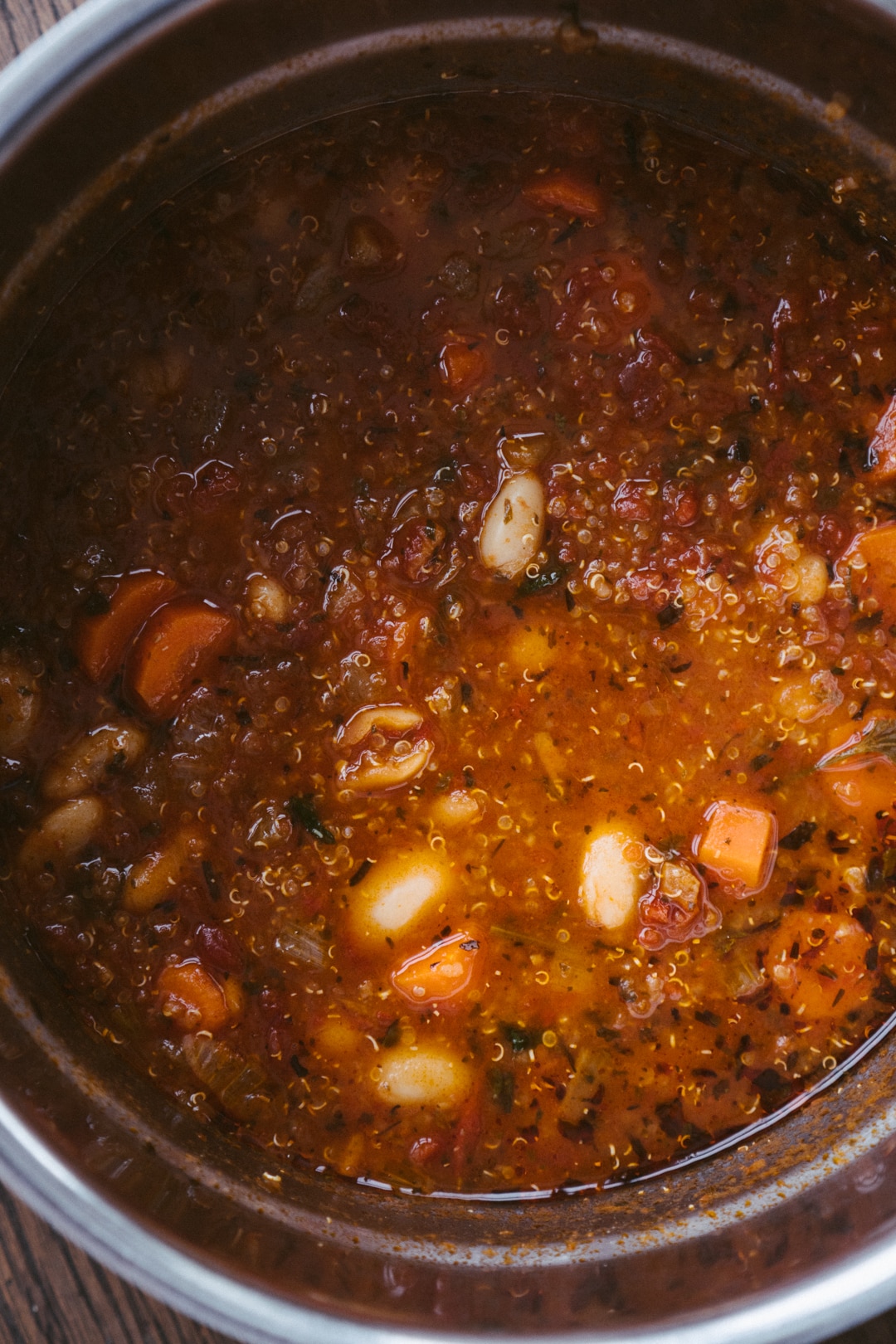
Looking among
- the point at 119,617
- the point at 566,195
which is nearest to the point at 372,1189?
the point at 119,617

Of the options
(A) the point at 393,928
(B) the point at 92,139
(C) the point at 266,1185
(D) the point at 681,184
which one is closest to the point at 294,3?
(B) the point at 92,139

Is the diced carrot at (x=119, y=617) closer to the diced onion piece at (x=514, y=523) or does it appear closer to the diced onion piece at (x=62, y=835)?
the diced onion piece at (x=62, y=835)

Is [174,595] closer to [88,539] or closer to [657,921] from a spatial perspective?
[88,539]

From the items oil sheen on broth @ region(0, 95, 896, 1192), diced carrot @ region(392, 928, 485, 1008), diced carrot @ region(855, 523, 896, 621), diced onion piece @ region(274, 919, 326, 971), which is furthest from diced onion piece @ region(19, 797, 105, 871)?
diced carrot @ region(855, 523, 896, 621)

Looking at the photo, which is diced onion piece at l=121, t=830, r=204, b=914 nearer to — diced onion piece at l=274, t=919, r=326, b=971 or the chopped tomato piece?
diced onion piece at l=274, t=919, r=326, b=971

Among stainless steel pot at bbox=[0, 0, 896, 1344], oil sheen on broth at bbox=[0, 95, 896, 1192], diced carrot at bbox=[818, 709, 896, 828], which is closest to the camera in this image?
stainless steel pot at bbox=[0, 0, 896, 1344]

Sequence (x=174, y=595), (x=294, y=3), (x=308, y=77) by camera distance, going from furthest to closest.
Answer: (x=174, y=595) → (x=308, y=77) → (x=294, y=3)
